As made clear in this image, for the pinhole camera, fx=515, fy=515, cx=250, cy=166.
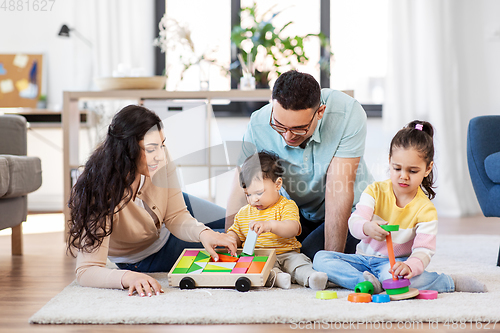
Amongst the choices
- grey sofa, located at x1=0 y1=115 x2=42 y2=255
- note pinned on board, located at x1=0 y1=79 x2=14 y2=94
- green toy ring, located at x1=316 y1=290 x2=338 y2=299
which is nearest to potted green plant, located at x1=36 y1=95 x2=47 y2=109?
note pinned on board, located at x1=0 y1=79 x2=14 y2=94

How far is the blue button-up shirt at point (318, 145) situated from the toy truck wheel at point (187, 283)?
0.45 m

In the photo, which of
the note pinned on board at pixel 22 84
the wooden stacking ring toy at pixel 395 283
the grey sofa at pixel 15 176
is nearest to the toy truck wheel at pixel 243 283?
the wooden stacking ring toy at pixel 395 283

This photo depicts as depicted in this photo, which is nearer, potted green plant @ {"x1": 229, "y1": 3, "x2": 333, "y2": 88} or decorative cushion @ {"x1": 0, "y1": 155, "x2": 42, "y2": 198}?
decorative cushion @ {"x1": 0, "y1": 155, "x2": 42, "y2": 198}

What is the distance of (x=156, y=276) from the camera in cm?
155

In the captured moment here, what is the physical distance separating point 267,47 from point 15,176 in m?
1.76

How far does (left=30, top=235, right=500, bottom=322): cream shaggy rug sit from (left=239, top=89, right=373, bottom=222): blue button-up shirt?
0.35 meters

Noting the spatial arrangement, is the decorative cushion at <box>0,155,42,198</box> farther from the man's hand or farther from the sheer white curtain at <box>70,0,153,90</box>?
the sheer white curtain at <box>70,0,153,90</box>

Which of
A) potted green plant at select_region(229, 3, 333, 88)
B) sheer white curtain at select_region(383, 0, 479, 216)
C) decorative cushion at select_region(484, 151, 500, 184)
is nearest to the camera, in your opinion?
decorative cushion at select_region(484, 151, 500, 184)

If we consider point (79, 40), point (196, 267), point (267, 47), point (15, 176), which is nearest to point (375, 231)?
point (196, 267)

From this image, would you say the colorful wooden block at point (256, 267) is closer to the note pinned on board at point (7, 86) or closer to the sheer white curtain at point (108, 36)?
the sheer white curtain at point (108, 36)

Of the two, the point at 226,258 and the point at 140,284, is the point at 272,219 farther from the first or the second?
the point at 140,284

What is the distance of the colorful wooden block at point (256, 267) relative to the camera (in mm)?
1328

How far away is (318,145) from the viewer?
1530 mm

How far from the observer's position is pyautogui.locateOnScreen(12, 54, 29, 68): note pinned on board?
11.3 feet
